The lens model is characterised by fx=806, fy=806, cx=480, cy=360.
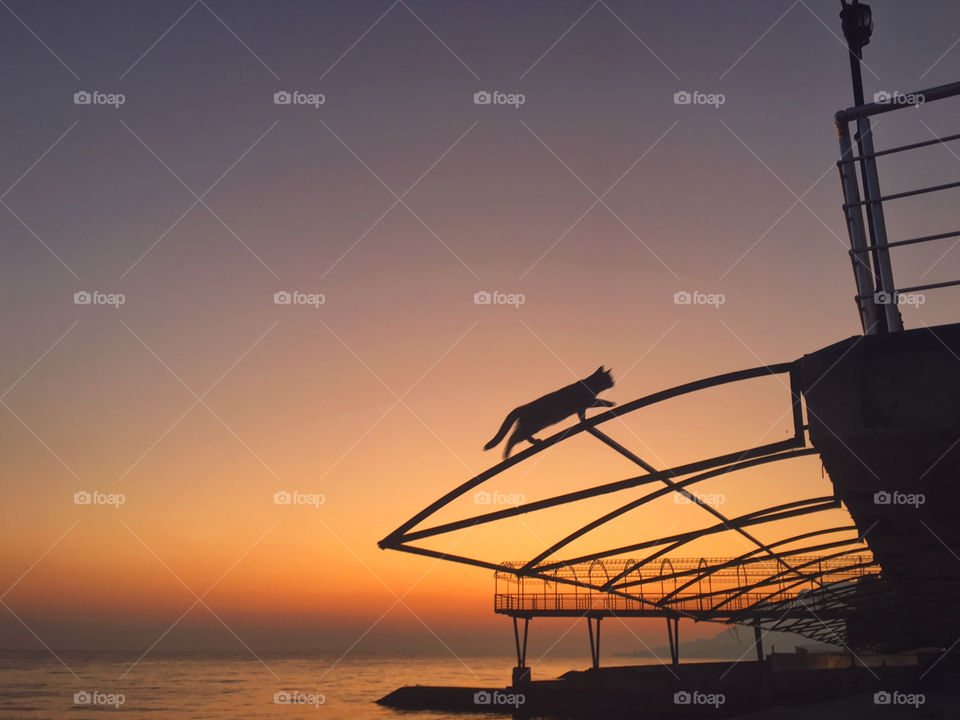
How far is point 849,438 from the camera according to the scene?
5.49 m

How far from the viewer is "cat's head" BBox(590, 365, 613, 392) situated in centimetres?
701

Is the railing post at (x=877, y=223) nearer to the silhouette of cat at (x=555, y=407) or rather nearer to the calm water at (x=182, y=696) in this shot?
the silhouette of cat at (x=555, y=407)

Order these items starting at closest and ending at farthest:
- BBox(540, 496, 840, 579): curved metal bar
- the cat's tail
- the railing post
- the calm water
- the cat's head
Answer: the railing post → the cat's head → the cat's tail → BBox(540, 496, 840, 579): curved metal bar → the calm water

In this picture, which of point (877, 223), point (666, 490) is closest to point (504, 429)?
point (666, 490)

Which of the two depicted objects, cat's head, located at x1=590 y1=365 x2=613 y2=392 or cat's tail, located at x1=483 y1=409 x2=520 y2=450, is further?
cat's tail, located at x1=483 y1=409 x2=520 y2=450

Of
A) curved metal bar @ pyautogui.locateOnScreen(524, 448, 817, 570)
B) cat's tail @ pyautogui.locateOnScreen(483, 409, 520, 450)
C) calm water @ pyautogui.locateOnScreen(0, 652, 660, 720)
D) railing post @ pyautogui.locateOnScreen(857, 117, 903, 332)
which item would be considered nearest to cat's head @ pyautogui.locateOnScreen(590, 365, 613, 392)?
cat's tail @ pyautogui.locateOnScreen(483, 409, 520, 450)

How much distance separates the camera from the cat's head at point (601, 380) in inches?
276

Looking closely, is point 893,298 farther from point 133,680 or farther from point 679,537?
point 133,680

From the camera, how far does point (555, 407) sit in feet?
23.6

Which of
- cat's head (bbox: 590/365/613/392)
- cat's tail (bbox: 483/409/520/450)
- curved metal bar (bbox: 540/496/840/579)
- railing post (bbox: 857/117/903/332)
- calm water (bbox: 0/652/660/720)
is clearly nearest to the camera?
railing post (bbox: 857/117/903/332)

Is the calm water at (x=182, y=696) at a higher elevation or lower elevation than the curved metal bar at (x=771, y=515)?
lower

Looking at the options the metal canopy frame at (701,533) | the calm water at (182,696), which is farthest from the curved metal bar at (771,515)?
the calm water at (182,696)

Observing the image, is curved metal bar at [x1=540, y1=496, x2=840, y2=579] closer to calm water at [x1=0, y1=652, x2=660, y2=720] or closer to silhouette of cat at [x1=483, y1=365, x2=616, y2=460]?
silhouette of cat at [x1=483, y1=365, x2=616, y2=460]

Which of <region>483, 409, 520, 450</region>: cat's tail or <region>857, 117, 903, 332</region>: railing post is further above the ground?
<region>857, 117, 903, 332</region>: railing post
